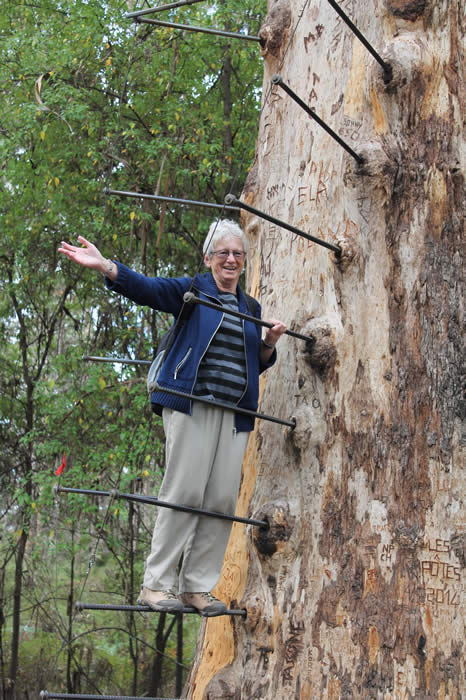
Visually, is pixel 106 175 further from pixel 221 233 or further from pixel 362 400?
pixel 362 400

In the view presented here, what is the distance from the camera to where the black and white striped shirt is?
10.8ft

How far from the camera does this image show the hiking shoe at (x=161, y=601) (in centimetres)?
298

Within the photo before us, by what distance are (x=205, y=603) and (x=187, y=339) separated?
1056 mm

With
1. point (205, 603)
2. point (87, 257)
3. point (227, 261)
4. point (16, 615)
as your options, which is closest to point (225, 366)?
point (227, 261)

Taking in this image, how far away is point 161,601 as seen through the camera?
3039 mm

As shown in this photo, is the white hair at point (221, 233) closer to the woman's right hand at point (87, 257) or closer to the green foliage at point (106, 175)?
the woman's right hand at point (87, 257)

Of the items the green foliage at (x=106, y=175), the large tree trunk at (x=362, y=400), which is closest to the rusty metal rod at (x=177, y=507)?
the large tree trunk at (x=362, y=400)

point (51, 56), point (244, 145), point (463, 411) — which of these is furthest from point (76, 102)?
point (463, 411)

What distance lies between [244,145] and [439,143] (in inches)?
250

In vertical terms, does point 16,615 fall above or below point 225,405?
below

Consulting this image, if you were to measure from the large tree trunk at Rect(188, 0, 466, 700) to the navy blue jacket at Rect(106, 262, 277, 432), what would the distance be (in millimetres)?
158

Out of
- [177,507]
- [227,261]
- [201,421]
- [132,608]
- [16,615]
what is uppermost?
[227,261]

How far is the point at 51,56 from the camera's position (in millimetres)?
8570

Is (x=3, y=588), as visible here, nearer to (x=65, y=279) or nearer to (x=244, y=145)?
(x=65, y=279)
